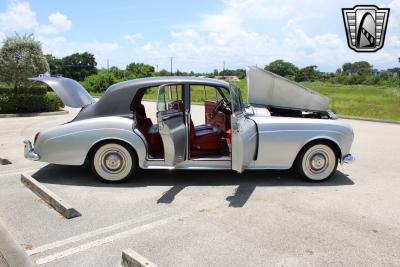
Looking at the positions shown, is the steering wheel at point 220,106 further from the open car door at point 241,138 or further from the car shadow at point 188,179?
the car shadow at point 188,179

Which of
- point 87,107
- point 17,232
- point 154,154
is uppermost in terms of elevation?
point 87,107

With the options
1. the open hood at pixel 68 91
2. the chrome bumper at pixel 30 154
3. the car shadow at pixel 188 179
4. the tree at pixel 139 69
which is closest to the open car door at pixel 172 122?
the car shadow at pixel 188 179

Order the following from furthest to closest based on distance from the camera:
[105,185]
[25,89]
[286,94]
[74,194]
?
[25,89], [286,94], [105,185], [74,194]

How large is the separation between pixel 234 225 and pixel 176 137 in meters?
1.61

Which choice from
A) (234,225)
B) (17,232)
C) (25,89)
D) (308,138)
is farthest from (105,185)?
(25,89)

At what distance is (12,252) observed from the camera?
372 centimetres

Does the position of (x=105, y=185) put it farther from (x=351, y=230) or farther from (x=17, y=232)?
(x=351, y=230)

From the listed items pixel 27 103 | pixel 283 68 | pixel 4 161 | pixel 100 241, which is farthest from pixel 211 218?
pixel 283 68

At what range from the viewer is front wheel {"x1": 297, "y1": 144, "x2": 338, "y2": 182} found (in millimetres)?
5969

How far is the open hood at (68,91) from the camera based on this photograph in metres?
6.04

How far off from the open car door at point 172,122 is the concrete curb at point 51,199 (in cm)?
148

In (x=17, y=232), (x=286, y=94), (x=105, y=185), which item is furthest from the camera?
(x=286, y=94)

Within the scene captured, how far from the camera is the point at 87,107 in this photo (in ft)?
19.8

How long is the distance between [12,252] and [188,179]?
2.98 meters
